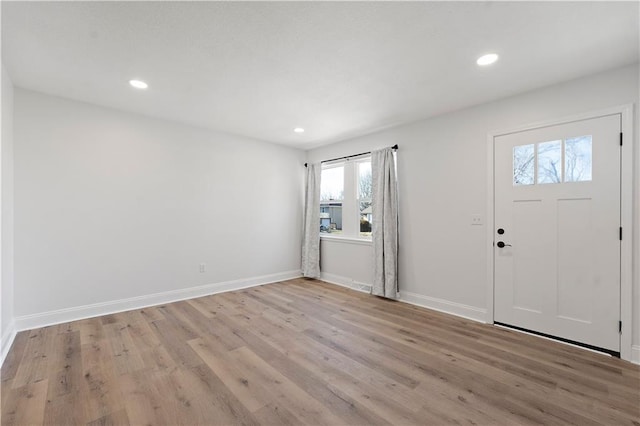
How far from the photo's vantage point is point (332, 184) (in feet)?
17.8

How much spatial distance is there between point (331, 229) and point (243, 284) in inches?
74.9

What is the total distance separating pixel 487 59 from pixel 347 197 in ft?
9.87

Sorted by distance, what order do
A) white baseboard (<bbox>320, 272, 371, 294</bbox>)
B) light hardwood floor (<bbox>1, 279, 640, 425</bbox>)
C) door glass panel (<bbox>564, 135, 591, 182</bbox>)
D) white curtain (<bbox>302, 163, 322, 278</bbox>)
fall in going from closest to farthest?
1. light hardwood floor (<bbox>1, 279, 640, 425</bbox>)
2. door glass panel (<bbox>564, 135, 591, 182</bbox>)
3. white baseboard (<bbox>320, 272, 371, 294</bbox>)
4. white curtain (<bbox>302, 163, 322, 278</bbox>)

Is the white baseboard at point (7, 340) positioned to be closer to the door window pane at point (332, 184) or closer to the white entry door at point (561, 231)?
the door window pane at point (332, 184)

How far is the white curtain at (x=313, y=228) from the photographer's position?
5344mm

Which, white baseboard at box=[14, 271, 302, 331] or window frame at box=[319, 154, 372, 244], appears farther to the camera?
window frame at box=[319, 154, 372, 244]

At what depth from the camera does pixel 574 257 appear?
2717 millimetres

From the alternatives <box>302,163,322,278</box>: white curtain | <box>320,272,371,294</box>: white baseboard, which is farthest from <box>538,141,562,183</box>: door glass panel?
<box>302,163,322,278</box>: white curtain

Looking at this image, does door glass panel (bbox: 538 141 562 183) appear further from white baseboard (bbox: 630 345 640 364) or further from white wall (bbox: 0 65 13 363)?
white wall (bbox: 0 65 13 363)

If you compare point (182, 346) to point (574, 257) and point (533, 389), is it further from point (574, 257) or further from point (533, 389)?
point (574, 257)

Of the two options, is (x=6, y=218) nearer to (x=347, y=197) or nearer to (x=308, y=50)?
(x=308, y=50)

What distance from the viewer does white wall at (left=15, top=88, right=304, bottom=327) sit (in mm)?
3078

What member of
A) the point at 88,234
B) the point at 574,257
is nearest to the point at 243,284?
the point at 88,234

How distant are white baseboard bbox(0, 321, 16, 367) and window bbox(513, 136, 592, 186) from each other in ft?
16.9
